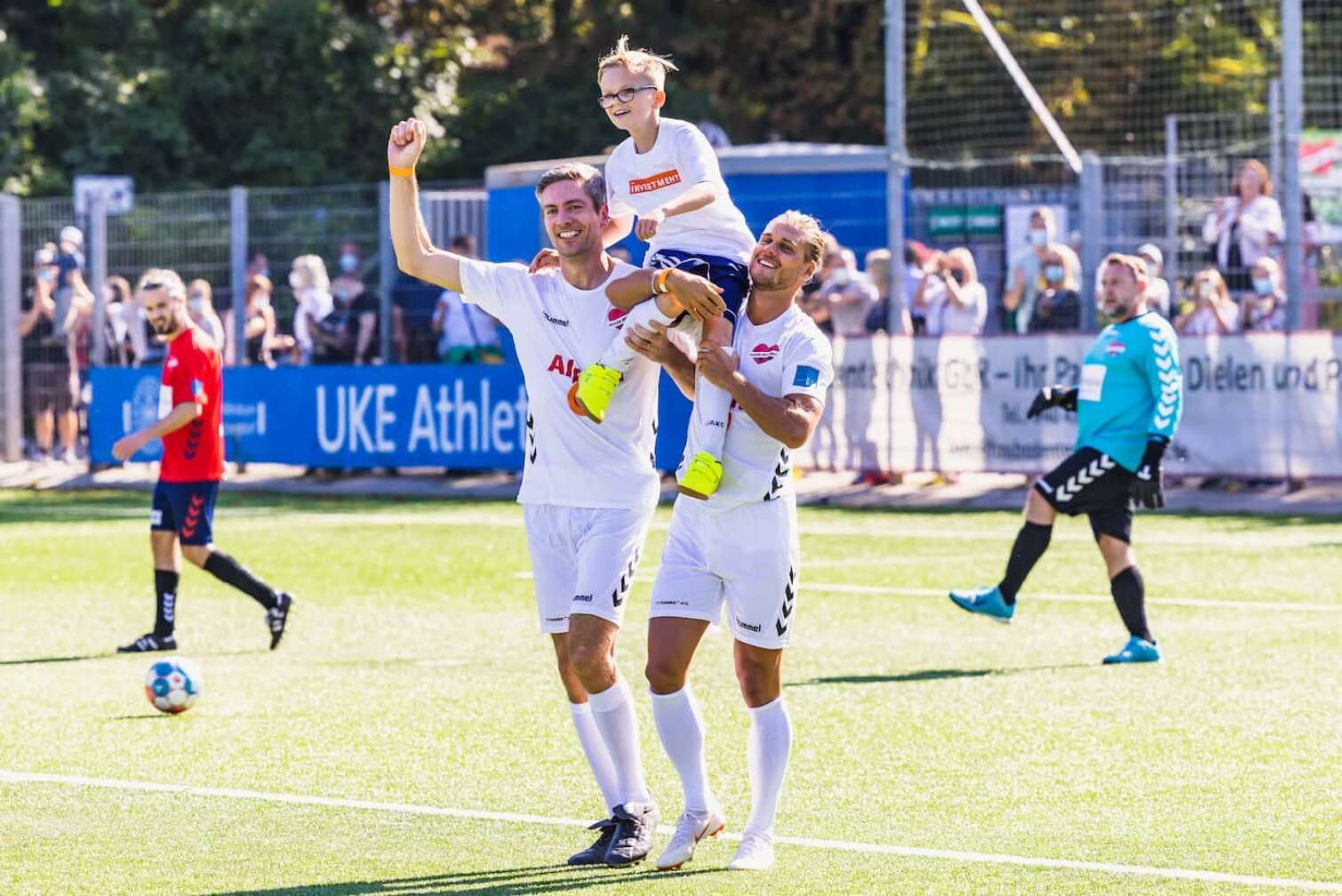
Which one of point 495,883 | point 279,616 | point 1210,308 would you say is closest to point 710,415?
point 495,883

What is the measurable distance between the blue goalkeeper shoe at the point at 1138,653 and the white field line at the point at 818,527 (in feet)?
19.0

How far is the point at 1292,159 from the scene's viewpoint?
20.3 m

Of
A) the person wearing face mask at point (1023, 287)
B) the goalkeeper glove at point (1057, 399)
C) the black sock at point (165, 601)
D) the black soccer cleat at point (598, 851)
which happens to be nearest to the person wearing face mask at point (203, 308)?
the person wearing face mask at point (1023, 287)

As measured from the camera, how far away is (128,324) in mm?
26000

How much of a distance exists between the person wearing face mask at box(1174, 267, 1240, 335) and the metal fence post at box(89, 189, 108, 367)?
39.6 feet

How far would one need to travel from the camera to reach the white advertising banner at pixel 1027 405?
2023 cm

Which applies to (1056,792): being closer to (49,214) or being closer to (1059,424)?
(1059,424)

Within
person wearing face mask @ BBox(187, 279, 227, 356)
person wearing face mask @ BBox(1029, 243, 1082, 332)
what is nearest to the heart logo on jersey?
person wearing face mask @ BBox(1029, 243, 1082, 332)

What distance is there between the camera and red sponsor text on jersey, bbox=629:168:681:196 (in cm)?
912

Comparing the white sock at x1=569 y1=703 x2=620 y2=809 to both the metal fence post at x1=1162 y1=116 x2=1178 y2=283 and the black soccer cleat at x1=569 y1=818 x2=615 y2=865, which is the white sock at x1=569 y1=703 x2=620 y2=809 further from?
the metal fence post at x1=1162 y1=116 x2=1178 y2=283

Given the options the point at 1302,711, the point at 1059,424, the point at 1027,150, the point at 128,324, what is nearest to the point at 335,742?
the point at 1302,711

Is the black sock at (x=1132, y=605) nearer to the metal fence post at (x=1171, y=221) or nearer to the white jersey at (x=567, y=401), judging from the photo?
the white jersey at (x=567, y=401)

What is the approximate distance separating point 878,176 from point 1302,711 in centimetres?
1345

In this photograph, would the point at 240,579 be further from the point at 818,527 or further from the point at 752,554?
the point at 818,527
